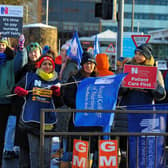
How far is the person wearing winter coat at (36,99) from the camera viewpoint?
6.02m

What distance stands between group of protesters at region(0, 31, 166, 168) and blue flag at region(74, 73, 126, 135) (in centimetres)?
30

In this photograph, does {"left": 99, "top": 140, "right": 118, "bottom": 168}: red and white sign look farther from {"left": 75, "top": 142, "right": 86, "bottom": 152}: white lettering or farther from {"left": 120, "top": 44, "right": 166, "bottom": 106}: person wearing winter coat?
{"left": 120, "top": 44, "right": 166, "bottom": 106}: person wearing winter coat

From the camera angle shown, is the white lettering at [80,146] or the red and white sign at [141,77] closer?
the white lettering at [80,146]

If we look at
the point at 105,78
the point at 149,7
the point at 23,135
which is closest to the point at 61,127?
the point at 23,135

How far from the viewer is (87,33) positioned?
280ft

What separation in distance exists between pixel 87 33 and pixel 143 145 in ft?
265

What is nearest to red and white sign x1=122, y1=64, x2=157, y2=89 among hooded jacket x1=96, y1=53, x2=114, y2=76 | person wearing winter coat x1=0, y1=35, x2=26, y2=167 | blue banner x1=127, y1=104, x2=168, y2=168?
hooded jacket x1=96, y1=53, x2=114, y2=76

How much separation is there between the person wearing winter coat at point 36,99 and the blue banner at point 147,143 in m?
1.25

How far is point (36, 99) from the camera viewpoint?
6062 mm

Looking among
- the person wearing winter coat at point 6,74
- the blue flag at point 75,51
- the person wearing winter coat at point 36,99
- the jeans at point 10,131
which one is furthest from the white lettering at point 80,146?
the blue flag at point 75,51

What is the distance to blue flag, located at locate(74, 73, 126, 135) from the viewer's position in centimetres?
536

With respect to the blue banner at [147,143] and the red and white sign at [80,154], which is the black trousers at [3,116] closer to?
the red and white sign at [80,154]

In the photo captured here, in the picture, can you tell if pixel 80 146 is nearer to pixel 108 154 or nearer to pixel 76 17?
pixel 108 154

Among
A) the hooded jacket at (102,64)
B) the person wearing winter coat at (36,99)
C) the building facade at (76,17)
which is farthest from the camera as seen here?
the building facade at (76,17)
